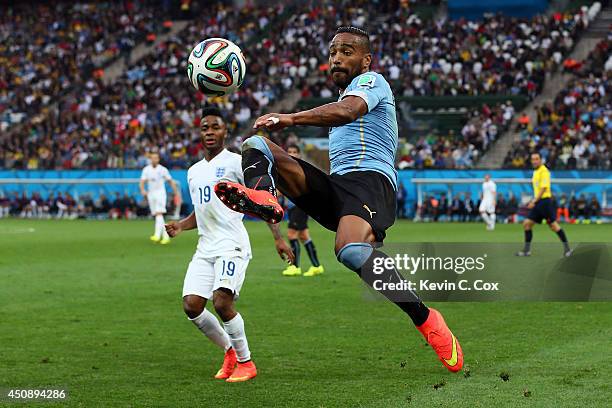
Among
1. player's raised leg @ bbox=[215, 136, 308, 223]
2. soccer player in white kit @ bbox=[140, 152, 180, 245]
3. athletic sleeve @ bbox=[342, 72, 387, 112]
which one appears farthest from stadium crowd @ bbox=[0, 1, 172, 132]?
athletic sleeve @ bbox=[342, 72, 387, 112]

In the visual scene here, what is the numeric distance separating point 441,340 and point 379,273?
880 mm

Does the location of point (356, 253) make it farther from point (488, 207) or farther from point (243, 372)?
point (488, 207)

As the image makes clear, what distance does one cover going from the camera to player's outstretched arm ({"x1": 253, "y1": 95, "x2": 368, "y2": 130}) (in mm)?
5988

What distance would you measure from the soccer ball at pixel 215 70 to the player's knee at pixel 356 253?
211 cm

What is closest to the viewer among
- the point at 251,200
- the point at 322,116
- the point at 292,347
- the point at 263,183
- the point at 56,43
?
the point at 322,116

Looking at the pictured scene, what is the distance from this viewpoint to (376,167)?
23.5 feet

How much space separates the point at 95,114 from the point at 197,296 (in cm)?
4060

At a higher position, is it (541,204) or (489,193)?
(541,204)

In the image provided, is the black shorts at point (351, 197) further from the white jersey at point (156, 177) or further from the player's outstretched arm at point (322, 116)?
the white jersey at point (156, 177)

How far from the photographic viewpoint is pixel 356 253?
6676 mm

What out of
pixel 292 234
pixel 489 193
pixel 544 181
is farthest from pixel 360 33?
pixel 489 193

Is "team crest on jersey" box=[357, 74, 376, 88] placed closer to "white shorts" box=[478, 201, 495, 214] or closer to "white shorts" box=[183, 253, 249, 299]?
"white shorts" box=[183, 253, 249, 299]

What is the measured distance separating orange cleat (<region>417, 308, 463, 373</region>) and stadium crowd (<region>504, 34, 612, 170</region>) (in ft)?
96.3

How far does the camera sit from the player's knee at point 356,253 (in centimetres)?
668
